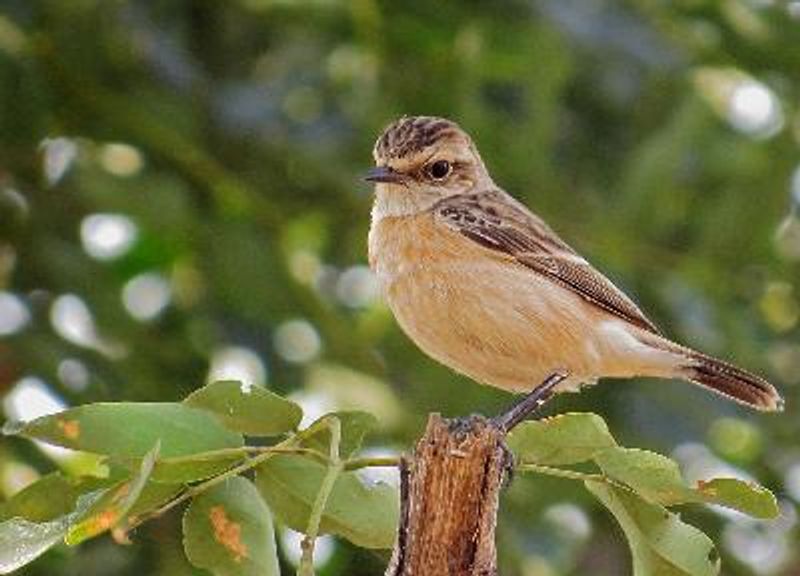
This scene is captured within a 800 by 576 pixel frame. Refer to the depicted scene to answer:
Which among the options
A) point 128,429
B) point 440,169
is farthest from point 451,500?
point 440,169

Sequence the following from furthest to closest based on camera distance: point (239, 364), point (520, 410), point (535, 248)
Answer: point (239, 364) → point (535, 248) → point (520, 410)

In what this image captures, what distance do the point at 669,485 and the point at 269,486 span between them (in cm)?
69

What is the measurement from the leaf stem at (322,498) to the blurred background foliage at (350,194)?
344cm

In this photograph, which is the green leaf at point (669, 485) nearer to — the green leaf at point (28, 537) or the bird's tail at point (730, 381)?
the green leaf at point (28, 537)

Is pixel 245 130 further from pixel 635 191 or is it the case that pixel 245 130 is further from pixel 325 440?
pixel 325 440

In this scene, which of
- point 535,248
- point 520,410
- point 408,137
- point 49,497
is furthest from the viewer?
point 408,137

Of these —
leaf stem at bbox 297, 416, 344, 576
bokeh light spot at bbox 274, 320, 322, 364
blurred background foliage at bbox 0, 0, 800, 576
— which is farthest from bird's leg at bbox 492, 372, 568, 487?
bokeh light spot at bbox 274, 320, 322, 364

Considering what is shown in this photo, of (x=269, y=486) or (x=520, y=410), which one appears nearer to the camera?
(x=269, y=486)

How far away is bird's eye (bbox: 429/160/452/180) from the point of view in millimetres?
6363

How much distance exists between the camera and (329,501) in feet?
12.9

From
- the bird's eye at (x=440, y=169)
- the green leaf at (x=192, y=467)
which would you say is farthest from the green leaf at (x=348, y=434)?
the bird's eye at (x=440, y=169)

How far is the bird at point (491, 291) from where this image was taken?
5.52 meters

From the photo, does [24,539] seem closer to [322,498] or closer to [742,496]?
[322,498]

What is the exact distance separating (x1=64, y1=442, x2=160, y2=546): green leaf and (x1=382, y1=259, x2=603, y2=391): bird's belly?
6.29 ft
